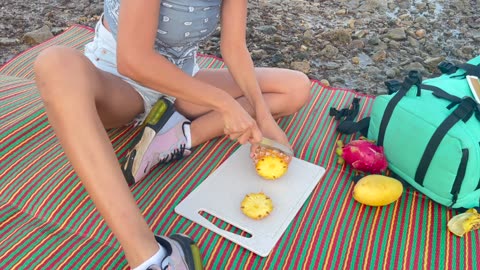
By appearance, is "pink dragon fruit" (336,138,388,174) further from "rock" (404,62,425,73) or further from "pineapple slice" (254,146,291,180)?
"rock" (404,62,425,73)

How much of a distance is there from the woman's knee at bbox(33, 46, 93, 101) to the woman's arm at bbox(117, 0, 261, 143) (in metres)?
0.12

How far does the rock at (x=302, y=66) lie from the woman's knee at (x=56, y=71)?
1494mm

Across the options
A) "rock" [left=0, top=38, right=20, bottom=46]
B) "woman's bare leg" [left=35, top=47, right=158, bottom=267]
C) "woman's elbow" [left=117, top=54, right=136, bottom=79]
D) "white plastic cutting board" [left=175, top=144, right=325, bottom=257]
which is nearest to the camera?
"woman's bare leg" [left=35, top=47, right=158, bottom=267]

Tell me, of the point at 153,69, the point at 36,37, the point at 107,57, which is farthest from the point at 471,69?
the point at 36,37

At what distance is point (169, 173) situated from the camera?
5.79 ft

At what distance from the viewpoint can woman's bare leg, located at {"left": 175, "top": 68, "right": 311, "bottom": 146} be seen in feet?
6.17

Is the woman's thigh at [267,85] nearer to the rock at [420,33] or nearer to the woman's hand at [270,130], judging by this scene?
the woman's hand at [270,130]

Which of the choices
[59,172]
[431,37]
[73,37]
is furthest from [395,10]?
[59,172]

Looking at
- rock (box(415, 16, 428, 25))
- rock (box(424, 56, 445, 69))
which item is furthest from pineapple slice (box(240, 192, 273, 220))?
rock (box(415, 16, 428, 25))

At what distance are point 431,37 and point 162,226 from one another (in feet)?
7.57

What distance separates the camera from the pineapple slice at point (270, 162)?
1.67 m

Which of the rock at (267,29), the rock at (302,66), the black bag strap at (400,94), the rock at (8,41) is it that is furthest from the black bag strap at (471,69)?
the rock at (8,41)

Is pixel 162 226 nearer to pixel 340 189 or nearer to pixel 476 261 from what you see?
pixel 340 189

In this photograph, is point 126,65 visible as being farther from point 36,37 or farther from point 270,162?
point 36,37
